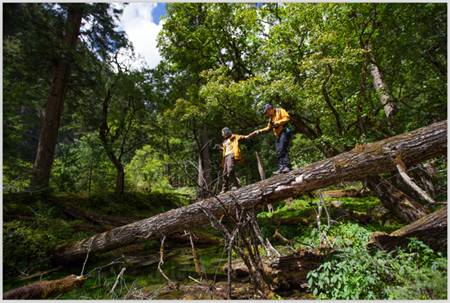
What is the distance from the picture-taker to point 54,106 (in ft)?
36.3

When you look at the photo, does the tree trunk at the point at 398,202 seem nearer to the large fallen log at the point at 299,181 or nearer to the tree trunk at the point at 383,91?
the tree trunk at the point at 383,91

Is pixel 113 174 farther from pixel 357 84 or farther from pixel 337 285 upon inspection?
pixel 337 285

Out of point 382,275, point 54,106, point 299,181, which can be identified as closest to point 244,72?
point 54,106

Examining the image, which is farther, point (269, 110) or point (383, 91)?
point (383, 91)

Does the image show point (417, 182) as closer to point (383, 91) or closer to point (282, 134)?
point (383, 91)

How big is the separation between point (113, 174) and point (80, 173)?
5.67ft

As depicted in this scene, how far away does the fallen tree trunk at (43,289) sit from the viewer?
469 cm

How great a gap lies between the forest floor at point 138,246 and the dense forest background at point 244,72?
447mm

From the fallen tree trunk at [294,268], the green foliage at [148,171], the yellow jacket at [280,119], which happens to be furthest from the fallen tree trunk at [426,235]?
the green foliage at [148,171]

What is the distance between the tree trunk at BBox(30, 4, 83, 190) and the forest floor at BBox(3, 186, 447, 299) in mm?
1364

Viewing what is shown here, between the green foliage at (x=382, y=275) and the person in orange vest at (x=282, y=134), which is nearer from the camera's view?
the green foliage at (x=382, y=275)

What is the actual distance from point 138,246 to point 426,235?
21.9ft

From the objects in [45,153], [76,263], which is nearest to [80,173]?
[45,153]

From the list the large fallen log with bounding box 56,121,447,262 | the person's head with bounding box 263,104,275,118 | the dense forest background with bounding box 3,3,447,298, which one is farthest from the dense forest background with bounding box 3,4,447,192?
the person's head with bounding box 263,104,275,118
